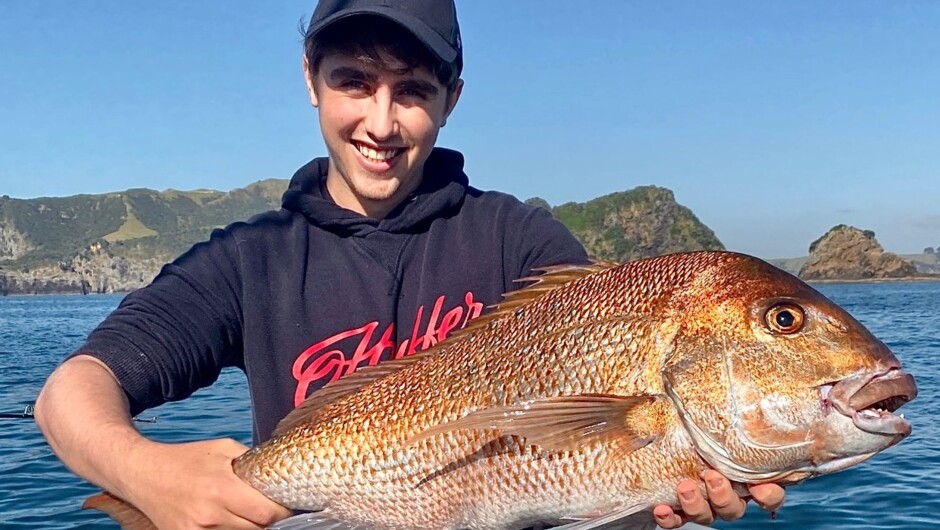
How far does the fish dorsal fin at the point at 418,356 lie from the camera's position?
111 inches

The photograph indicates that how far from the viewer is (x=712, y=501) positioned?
2439 millimetres

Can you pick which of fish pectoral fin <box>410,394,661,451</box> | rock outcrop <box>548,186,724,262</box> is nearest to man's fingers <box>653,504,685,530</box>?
fish pectoral fin <box>410,394,661,451</box>

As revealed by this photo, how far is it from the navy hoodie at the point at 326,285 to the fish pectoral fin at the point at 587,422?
0.69m

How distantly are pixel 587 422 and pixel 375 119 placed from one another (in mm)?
1415

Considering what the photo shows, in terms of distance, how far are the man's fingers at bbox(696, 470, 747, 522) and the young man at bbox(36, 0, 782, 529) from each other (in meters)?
0.04

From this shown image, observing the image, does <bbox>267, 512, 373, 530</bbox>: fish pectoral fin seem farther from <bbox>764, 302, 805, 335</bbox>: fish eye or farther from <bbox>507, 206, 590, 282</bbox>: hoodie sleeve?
<bbox>764, 302, 805, 335</bbox>: fish eye

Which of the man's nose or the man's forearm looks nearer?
the man's forearm

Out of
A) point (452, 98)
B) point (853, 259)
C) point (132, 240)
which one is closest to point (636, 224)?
point (853, 259)

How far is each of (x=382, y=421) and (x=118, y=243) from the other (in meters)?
191

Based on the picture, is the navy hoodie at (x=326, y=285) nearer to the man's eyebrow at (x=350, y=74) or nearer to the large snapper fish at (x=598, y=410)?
the large snapper fish at (x=598, y=410)

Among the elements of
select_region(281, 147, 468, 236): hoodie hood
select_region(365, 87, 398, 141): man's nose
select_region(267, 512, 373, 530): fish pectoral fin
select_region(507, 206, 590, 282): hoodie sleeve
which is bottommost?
select_region(267, 512, 373, 530): fish pectoral fin

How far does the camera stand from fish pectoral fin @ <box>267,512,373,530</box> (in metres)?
2.60

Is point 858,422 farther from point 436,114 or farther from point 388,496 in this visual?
point 436,114

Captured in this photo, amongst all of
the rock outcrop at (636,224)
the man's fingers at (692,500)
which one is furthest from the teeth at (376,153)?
the rock outcrop at (636,224)
